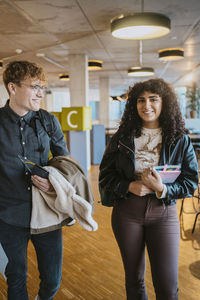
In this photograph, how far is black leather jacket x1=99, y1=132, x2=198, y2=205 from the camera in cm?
157

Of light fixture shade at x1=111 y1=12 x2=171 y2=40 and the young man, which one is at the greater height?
light fixture shade at x1=111 y1=12 x2=171 y2=40

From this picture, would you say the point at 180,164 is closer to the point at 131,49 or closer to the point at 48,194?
the point at 48,194

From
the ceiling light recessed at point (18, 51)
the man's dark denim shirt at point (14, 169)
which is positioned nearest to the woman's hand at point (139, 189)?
the man's dark denim shirt at point (14, 169)

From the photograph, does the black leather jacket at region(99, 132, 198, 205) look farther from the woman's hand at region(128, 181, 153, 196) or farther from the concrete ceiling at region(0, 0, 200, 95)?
the concrete ceiling at region(0, 0, 200, 95)

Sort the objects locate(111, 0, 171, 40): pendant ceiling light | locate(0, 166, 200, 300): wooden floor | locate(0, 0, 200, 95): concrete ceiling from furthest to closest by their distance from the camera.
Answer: locate(0, 0, 200, 95): concrete ceiling < locate(111, 0, 171, 40): pendant ceiling light < locate(0, 166, 200, 300): wooden floor

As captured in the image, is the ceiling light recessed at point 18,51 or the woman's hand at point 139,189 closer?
the woman's hand at point 139,189

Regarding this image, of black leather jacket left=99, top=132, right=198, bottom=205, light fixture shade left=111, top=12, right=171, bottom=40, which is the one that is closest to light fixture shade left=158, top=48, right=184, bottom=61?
light fixture shade left=111, top=12, right=171, bottom=40

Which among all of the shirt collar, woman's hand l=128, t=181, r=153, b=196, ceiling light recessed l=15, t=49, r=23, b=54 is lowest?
woman's hand l=128, t=181, r=153, b=196

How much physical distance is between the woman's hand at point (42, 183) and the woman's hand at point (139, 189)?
46cm

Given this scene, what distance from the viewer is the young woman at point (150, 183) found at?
4.94 ft

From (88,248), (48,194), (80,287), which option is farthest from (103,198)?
(88,248)

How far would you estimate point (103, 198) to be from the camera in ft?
5.66

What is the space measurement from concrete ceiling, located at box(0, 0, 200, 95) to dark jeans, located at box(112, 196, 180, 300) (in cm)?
133

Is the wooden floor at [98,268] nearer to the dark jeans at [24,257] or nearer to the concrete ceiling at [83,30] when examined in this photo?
the dark jeans at [24,257]
